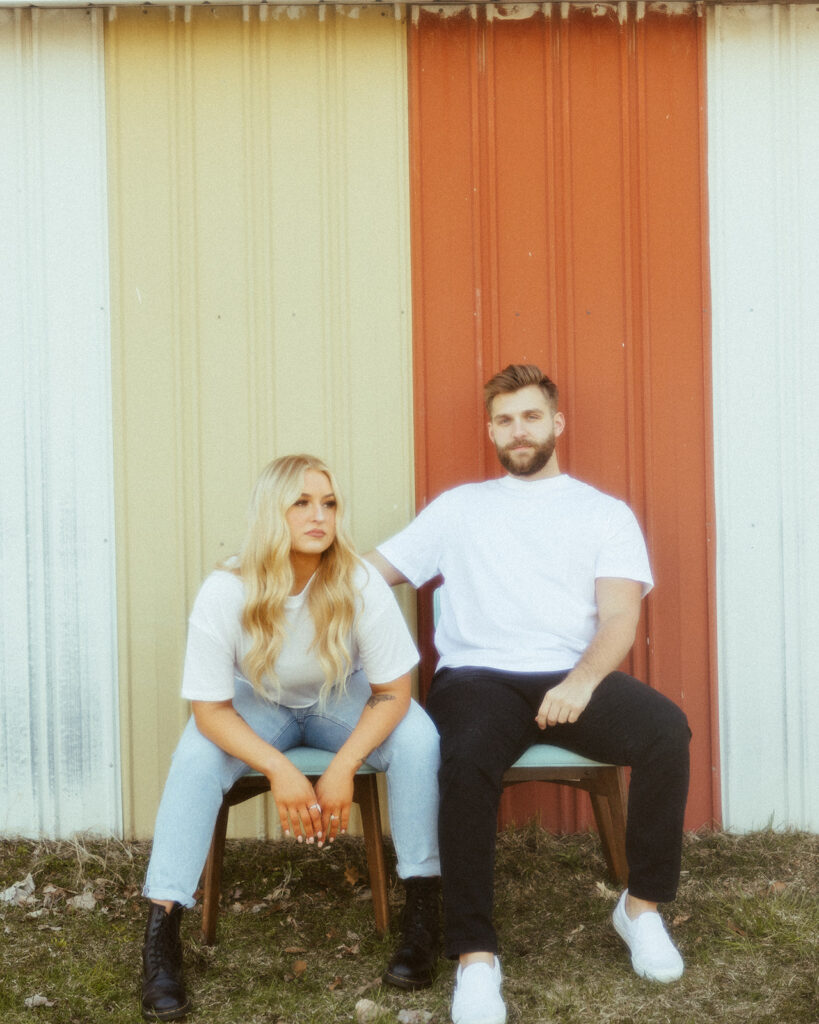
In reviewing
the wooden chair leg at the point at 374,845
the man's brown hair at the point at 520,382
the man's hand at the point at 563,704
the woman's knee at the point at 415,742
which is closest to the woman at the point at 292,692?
the woman's knee at the point at 415,742

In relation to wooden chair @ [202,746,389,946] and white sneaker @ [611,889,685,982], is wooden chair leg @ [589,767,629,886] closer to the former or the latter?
white sneaker @ [611,889,685,982]

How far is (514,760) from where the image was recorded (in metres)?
2.65

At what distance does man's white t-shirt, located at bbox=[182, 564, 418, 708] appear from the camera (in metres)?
2.51

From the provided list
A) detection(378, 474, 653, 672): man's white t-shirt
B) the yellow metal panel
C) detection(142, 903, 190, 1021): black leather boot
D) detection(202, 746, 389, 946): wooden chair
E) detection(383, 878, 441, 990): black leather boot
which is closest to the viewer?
detection(142, 903, 190, 1021): black leather boot

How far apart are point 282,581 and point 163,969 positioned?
1038mm

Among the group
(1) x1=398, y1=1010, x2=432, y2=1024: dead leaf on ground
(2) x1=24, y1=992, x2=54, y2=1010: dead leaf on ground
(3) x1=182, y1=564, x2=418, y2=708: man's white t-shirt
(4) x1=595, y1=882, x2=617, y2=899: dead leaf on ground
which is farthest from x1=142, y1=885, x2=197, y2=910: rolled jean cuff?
(4) x1=595, y1=882, x2=617, y2=899: dead leaf on ground

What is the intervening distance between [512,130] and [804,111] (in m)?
1.09

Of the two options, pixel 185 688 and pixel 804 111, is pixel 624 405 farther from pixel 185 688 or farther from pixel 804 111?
pixel 185 688

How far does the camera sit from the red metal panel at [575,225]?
3.44 m

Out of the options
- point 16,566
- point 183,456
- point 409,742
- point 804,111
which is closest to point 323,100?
point 183,456

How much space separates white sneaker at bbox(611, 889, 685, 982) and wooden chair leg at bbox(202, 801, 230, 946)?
46.4 inches

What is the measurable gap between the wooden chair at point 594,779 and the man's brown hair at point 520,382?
1179mm

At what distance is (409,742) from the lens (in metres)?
2.59

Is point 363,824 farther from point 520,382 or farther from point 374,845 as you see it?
point 520,382
